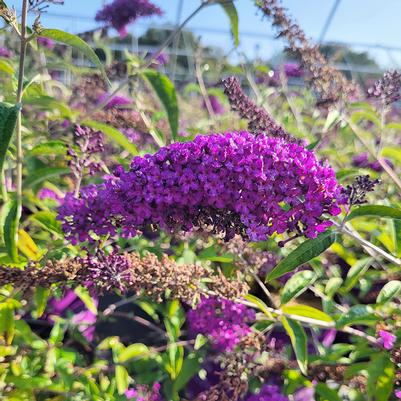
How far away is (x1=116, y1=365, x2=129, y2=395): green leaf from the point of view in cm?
150

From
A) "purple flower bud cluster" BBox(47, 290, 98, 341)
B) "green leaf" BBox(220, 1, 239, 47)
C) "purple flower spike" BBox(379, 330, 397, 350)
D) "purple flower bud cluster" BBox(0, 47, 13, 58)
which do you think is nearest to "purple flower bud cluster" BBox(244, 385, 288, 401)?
"purple flower spike" BBox(379, 330, 397, 350)

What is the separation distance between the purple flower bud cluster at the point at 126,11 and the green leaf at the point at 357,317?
1803mm

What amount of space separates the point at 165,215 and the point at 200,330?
0.67 meters

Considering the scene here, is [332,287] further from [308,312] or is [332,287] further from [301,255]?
[301,255]

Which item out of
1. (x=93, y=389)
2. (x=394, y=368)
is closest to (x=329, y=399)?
(x=394, y=368)

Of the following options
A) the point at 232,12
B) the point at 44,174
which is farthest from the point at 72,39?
the point at 232,12

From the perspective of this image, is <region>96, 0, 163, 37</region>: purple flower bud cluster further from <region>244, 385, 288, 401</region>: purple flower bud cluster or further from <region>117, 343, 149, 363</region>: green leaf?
<region>244, 385, 288, 401</region>: purple flower bud cluster

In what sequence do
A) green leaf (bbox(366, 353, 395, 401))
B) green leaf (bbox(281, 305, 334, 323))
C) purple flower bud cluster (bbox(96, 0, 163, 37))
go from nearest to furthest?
green leaf (bbox(366, 353, 395, 401)) < green leaf (bbox(281, 305, 334, 323)) < purple flower bud cluster (bbox(96, 0, 163, 37))

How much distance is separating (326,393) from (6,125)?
3.66 ft

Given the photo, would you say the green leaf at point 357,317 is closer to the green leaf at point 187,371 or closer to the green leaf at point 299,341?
the green leaf at point 299,341

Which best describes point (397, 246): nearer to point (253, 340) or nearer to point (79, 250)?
point (253, 340)

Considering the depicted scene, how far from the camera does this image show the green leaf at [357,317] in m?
1.32

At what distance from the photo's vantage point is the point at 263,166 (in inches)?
40.0

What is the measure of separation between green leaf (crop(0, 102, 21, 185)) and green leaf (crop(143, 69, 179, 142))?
65 cm
